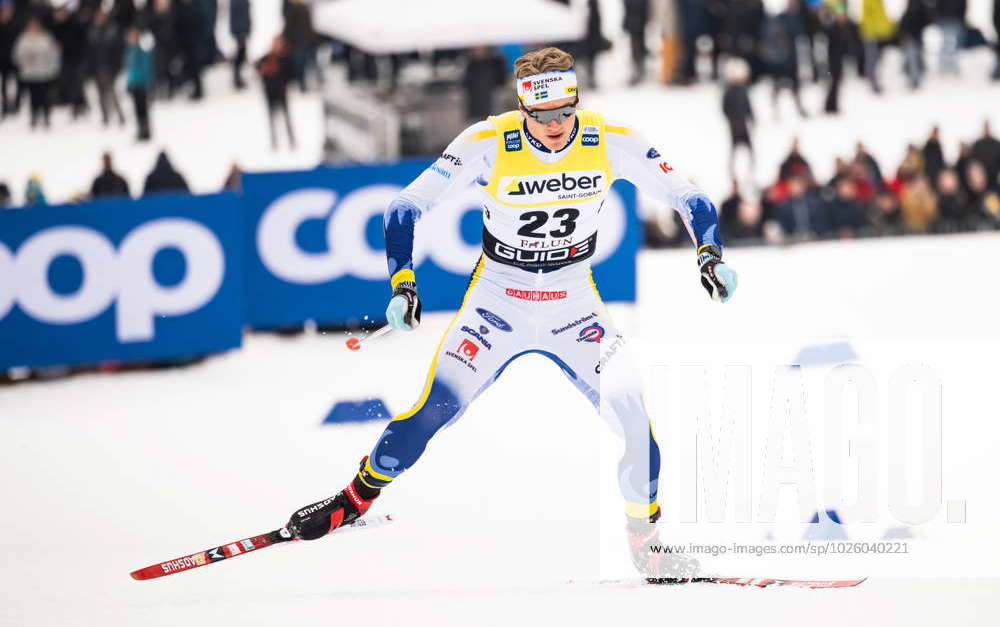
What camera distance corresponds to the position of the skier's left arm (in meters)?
6.54

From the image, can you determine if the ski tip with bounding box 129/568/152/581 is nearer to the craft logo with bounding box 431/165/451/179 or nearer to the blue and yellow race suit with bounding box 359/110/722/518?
the blue and yellow race suit with bounding box 359/110/722/518

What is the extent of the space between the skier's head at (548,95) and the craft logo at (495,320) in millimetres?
785

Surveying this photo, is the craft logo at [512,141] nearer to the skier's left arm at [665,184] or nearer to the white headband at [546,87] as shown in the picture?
the white headband at [546,87]

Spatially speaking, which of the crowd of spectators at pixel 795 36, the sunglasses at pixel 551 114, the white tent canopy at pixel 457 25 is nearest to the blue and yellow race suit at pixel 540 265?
the sunglasses at pixel 551 114

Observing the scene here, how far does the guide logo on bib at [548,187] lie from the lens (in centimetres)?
657

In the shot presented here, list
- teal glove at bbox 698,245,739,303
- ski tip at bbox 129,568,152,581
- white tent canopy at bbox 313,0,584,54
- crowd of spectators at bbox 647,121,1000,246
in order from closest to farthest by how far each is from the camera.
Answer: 1. teal glove at bbox 698,245,739,303
2. ski tip at bbox 129,568,152,581
3. white tent canopy at bbox 313,0,584,54
4. crowd of spectators at bbox 647,121,1000,246

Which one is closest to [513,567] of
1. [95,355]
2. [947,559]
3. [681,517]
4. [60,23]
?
[681,517]

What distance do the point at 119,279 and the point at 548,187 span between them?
5261 millimetres

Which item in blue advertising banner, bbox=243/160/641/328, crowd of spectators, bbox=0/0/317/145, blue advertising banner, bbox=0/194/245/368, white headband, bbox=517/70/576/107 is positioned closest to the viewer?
white headband, bbox=517/70/576/107

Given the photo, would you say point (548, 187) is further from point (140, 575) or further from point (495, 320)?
point (140, 575)

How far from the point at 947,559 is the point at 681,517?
1300 millimetres

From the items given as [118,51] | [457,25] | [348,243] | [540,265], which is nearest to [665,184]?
[540,265]

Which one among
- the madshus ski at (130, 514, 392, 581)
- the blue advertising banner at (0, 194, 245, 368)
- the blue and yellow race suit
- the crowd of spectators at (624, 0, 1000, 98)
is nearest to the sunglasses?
the blue and yellow race suit

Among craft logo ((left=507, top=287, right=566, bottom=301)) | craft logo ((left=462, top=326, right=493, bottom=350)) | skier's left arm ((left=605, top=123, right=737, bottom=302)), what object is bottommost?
craft logo ((left=462, top=326, right=493, bottom=350))
